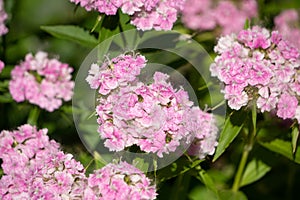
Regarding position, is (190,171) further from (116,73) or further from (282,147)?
(116,73)

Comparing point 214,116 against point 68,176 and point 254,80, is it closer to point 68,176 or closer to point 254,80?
point 254,80

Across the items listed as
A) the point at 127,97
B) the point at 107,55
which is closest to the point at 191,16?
the point at 107,55

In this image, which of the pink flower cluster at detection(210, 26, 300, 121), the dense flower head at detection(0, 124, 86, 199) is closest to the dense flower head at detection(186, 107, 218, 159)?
the pink flower cluster at detection(210, 26, 300, 121)

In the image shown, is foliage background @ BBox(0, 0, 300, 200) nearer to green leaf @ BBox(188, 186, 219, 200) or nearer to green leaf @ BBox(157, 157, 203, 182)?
green leaf @ BBox(188, 186, 219, 200)

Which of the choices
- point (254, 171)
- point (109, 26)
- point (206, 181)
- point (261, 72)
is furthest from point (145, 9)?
point (254, 171)

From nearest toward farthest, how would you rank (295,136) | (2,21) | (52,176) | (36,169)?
(52,176) → (36,169) → (295,136) → (2,21)

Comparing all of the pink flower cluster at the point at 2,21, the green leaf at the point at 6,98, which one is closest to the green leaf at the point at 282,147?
the green leaf at the point at 6,98
